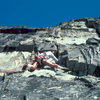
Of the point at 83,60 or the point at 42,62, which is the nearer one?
the point at 83,60

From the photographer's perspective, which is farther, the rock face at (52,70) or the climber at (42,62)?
the climber at (42,62)

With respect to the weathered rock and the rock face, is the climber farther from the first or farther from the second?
the weathered rock

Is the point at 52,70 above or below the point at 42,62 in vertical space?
below

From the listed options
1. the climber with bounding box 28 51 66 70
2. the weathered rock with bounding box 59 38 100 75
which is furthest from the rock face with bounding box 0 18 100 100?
the climber with bounding box 28 51 66 70

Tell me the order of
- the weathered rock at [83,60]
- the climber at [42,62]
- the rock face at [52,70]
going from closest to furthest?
the rock face at [52,70], the weathered rock at [83,60], the climber at [42,62]

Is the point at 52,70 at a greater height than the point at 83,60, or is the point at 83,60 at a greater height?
the point at 83,60

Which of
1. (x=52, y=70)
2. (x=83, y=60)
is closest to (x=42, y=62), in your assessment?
(x=52, y=70)

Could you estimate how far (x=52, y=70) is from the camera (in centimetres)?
621

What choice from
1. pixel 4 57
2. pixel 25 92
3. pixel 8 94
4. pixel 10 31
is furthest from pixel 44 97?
pixel 10 31

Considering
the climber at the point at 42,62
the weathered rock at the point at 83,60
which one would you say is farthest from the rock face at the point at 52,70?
the climber at the point at 42,62

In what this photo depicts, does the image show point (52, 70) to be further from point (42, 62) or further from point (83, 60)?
point (83, 60)

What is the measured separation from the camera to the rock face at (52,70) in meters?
4.28

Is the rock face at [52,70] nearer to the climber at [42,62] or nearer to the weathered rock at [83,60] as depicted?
the weathered rock at [83,60]

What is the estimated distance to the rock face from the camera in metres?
4.28
